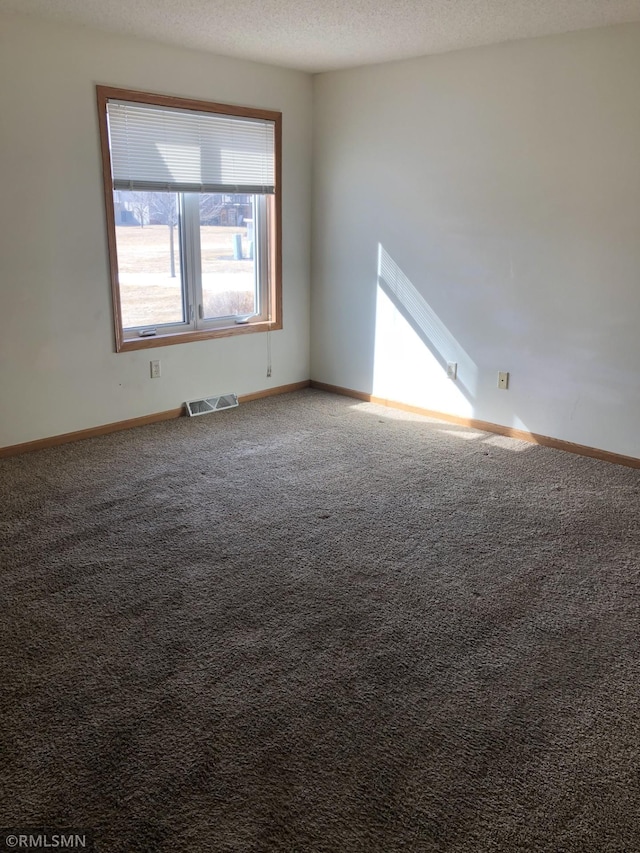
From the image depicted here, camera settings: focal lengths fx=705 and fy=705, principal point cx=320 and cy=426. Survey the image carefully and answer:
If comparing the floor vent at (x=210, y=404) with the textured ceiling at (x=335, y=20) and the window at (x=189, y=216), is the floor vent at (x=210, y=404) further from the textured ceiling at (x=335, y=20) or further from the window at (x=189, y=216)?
the textured ceiling at (x=335, y=20)

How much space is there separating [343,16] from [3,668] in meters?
3.38

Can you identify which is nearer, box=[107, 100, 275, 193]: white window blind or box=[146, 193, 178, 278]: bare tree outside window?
box=[107, 100, 275, 193]: white window blind

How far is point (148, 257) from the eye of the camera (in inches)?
184

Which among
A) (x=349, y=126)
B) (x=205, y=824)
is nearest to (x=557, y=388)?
(x=349, y=126)

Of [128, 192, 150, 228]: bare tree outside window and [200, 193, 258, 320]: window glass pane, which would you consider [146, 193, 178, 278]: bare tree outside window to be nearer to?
[128, 192, 150, 228]: bare tree outside window

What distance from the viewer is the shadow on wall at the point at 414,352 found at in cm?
488

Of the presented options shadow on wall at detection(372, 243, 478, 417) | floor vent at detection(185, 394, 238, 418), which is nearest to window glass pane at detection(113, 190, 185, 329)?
floor vent at detection(185, 394, 238, 418)

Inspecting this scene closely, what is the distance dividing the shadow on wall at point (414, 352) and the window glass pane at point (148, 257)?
58.4 inches

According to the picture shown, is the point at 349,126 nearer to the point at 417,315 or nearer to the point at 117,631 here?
the point at 417,315

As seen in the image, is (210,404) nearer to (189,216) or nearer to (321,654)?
(189,216)

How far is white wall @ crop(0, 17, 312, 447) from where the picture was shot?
3.90m

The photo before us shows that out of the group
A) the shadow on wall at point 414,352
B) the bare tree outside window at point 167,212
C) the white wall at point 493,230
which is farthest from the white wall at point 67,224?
the shadow on wall at point 414,352

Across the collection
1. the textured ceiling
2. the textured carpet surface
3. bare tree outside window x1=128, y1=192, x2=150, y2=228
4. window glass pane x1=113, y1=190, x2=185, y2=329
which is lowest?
the textured carpet surface

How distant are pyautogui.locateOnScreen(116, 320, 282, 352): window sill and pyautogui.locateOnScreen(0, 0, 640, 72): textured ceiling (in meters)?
1.82
